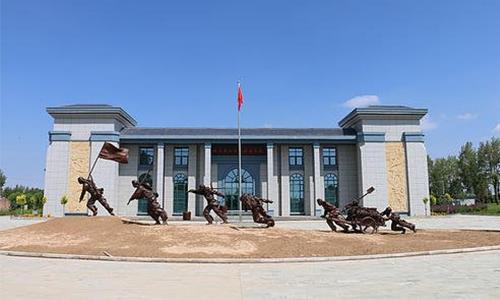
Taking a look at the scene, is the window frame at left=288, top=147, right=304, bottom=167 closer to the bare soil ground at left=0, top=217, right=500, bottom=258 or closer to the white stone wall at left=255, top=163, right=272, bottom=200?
the white stone wall at left=255, top=163, right=272, bottom=200

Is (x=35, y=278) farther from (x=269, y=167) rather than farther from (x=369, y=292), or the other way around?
(x=269, y=167)

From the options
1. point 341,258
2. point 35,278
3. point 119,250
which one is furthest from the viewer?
point 119,250

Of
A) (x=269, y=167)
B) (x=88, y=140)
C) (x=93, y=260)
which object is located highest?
(x=88, y=140)

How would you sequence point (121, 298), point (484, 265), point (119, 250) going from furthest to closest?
point (119, 250) < point (484, 265) < point (121, 298)

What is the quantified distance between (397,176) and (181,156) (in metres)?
20.1

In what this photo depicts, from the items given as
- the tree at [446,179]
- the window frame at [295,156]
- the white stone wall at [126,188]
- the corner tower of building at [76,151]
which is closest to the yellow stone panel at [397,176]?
the window frame at [295,156]

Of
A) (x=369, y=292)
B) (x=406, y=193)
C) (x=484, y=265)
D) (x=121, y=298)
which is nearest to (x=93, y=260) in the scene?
(x=121, y=298)

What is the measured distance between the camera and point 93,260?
10711 millimetres

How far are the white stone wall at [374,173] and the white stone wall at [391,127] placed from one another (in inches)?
51.0

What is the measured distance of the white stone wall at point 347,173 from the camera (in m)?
35.8

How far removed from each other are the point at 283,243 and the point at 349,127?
28.1 meters

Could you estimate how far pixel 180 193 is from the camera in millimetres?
35438

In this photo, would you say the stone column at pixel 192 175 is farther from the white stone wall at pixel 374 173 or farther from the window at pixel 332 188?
the white stone wall at pixel 374 173

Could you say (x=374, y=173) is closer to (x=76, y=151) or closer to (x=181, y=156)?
(x=181, y=156)
